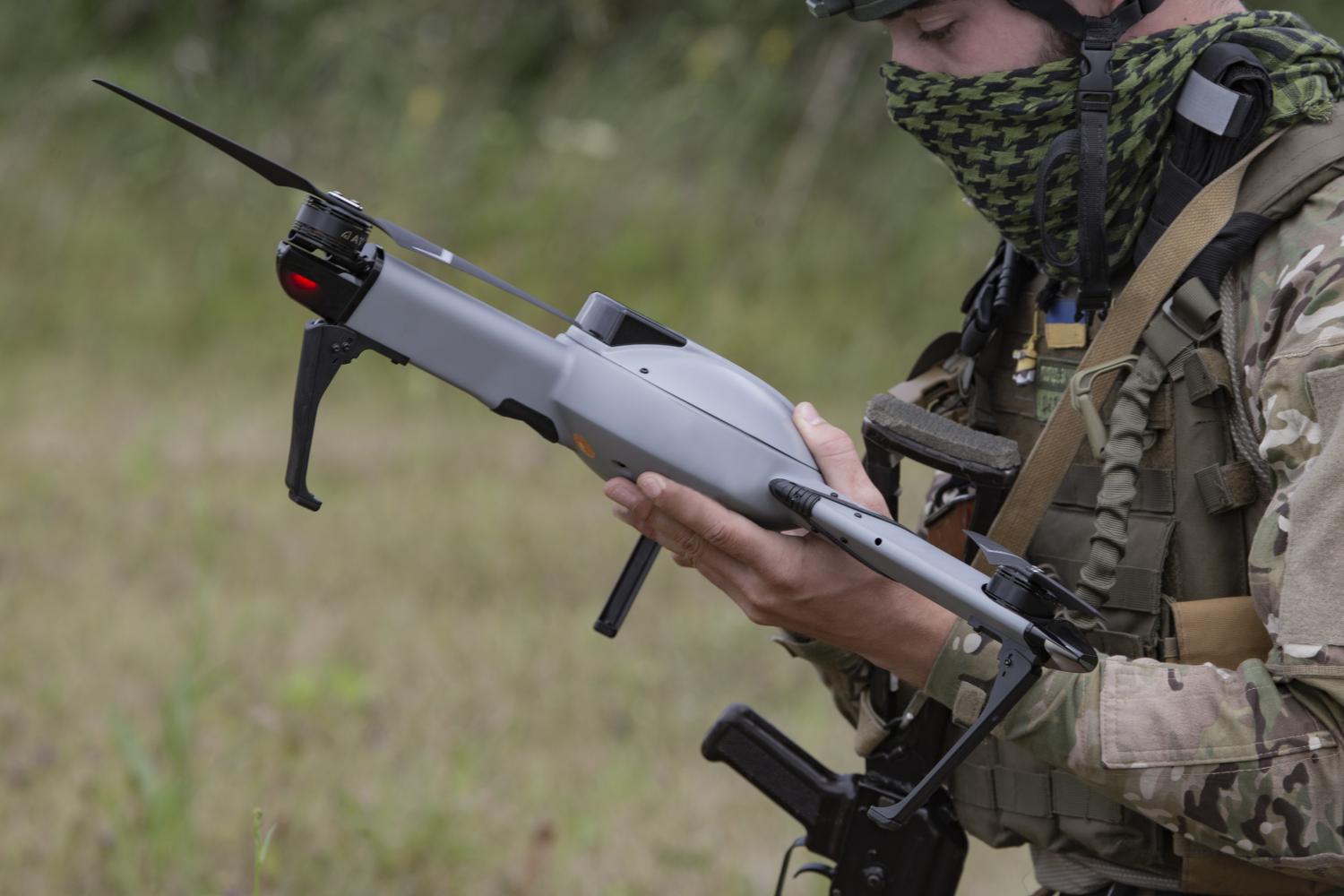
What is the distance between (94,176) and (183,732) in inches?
177

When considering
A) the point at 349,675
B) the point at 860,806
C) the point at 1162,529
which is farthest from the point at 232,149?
the point at 349,675

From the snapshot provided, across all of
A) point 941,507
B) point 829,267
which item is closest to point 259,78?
point 829,267

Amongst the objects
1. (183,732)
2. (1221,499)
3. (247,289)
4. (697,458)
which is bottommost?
(183,732)

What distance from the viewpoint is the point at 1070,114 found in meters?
1.76

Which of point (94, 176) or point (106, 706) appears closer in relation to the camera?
point (106, 706)

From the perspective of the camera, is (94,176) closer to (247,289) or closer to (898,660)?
(247,289)

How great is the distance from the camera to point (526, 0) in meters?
7.86

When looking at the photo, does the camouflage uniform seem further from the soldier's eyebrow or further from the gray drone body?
the soldier's eyebrow

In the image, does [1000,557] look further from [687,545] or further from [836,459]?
[687,545]

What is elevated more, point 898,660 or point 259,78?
point 259,78

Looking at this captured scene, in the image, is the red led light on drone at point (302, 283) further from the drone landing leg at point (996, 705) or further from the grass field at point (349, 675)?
the grass field at point (349, 675)

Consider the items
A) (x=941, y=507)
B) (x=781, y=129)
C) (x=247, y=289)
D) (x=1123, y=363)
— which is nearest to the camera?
(x=1123, y=363)

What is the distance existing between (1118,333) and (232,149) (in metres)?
0.97

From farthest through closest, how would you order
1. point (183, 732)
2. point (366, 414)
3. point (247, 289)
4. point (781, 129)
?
point (781, 129) → point (247, 289) → point (366, 414) → point (183, 732)
